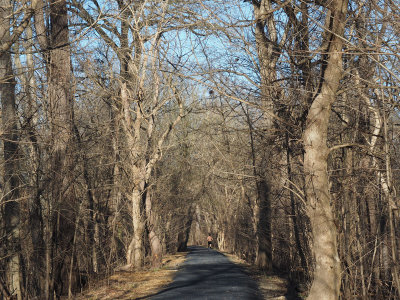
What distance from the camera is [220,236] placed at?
2020 inches

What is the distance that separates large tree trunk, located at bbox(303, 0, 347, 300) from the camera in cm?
767

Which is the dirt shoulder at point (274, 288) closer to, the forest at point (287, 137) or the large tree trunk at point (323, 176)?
the forest at point (287, 137)

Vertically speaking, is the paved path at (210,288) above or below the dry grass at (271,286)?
above

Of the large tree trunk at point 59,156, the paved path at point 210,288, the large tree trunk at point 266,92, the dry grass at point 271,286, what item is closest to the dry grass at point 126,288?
the paved path at point 210,288

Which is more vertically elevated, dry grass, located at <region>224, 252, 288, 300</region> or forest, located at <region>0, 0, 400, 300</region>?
forest, located at <region>0, 0, 400, 300</region>

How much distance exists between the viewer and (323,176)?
7938 mm

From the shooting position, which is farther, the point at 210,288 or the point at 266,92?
the point at 210,288

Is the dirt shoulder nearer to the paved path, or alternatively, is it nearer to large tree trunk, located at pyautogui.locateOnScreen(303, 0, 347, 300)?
the paved path

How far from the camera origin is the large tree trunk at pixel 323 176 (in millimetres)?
7668

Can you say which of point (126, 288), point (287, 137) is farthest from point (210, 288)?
point (287, 137)

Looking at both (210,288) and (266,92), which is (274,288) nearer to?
(210,288)

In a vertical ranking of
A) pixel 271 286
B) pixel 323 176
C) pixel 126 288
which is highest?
pixel 323 176

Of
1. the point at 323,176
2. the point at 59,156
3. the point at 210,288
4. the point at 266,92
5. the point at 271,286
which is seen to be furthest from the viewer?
the point at 271,286

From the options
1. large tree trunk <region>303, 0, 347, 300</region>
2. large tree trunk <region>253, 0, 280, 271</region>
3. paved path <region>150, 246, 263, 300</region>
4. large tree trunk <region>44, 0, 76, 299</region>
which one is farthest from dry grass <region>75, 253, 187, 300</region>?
large tree trunk <region>303, 0, 347, 300</region>
